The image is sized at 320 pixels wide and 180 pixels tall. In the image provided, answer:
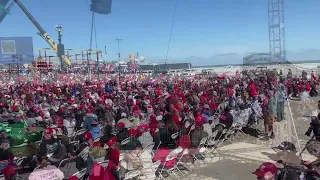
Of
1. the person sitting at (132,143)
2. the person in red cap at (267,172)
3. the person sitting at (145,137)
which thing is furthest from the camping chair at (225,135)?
the person in red cap at (267,172)

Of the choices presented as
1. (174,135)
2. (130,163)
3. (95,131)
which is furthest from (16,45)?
(130,163)

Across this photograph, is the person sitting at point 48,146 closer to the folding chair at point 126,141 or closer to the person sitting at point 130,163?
the folding chair at point 126,141

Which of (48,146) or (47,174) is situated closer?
(47,174)

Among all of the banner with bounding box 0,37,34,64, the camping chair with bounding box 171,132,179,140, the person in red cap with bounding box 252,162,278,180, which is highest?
the banner with bounding box 0,37,34,64

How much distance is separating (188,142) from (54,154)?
2.98 meters

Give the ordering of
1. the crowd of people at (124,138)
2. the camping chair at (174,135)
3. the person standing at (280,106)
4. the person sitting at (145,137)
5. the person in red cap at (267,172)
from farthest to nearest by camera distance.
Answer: the person standing at (280,106) < the camping chair at (174,135) < the person sitting at (145,137) < the crowd of people at (124,138) < the person in red cap at (267,172)

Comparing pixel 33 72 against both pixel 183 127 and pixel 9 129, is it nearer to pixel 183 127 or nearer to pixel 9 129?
pixel 9 129

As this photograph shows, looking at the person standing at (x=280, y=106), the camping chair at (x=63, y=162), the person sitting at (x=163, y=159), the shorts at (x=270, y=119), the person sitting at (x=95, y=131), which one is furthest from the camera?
the person standing at (x=280, y=106)

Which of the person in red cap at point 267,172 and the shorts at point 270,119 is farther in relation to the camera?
the shorts at point 270,119

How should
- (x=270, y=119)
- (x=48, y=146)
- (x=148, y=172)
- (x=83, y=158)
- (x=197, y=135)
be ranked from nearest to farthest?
(x=148, y=172) < (x=83, y=158) < (x=48, y=146) < (x=197, y=135) < (x=270, y=119)

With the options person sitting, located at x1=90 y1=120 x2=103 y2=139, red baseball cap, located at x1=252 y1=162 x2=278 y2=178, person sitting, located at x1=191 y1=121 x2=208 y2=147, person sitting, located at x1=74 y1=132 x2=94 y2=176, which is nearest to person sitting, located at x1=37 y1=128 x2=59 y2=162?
person sitting, located at x1=74 y1=132 x2=94 y2=176

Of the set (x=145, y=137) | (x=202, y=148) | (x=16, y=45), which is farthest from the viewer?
(x=16, y=45)

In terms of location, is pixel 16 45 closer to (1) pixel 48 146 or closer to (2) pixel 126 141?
(1) pixel 48 146

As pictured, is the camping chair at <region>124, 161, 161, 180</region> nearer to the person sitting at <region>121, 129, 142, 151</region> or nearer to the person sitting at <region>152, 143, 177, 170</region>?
the person sitting at <region>152, 143, 177, 170</region>
